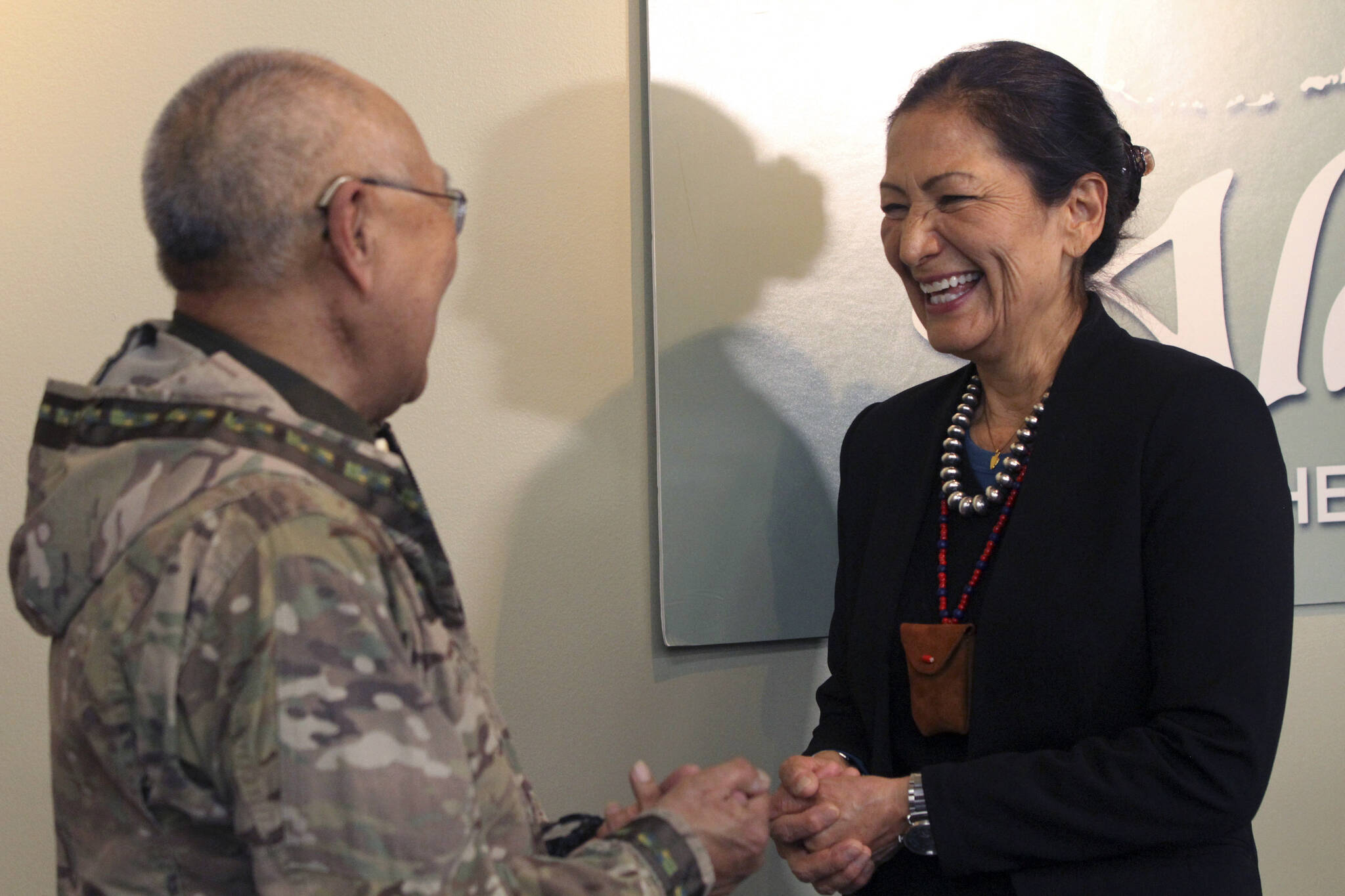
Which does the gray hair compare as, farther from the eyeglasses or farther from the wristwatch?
the wristwatch

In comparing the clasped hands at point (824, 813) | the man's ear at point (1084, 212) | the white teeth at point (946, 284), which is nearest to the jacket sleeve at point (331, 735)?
the clasped hands at point (824, 813)

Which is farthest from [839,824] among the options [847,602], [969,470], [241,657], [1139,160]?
[1139,160]

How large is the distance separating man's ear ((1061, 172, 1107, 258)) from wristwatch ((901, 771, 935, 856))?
25.7 inches

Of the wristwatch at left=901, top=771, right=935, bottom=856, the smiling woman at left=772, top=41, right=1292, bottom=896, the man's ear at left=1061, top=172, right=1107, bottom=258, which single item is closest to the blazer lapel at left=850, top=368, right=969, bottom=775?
the smiling woman at left=772, top=41, right=1292, bottom=896

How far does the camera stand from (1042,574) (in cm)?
129

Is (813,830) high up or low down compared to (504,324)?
down

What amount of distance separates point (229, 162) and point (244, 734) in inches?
16.4

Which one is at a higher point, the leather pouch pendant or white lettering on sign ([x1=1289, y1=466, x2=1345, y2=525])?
white lettering on sign ([x1=1289, y1=466, x2=1345, y2=525])

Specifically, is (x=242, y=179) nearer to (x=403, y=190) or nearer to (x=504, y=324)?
(x=403, y=190)

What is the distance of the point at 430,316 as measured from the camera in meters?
0.98

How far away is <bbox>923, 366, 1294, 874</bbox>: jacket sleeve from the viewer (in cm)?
119

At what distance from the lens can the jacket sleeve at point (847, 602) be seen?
59.6 inches

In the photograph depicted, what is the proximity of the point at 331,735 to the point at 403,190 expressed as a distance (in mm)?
432

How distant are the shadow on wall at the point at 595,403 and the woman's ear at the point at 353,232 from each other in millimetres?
795
